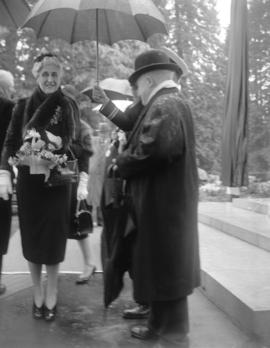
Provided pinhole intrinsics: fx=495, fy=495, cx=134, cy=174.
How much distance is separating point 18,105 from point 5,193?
0.68 meters

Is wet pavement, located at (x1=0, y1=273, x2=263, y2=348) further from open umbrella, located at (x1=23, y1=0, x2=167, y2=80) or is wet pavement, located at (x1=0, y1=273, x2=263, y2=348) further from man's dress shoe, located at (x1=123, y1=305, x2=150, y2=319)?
open umbrella, located at (x1=23, y1=0, x2=167, y2=80)

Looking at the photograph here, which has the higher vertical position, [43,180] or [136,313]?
[43,180]

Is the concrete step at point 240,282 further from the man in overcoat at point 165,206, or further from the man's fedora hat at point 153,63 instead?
the man's fedora hat at point 153,63

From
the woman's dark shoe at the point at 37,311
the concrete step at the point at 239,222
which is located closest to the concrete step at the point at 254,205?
the concrete step at the point at 239,222

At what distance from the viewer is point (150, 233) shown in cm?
305

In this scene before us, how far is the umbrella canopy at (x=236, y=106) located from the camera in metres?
3.83

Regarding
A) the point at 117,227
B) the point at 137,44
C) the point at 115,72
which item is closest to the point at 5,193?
the point at 117,227

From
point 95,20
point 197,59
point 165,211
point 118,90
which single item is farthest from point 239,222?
point 197,59

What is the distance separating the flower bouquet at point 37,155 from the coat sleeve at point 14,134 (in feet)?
0.56

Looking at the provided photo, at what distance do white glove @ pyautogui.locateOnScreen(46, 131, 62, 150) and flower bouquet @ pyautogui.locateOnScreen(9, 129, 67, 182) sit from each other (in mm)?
32

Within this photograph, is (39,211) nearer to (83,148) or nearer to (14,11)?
(83,148)

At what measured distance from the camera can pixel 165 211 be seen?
9.90 ft

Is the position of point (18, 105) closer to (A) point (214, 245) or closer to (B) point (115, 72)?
(A) point (214, 245)

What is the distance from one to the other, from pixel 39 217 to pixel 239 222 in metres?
3.64
